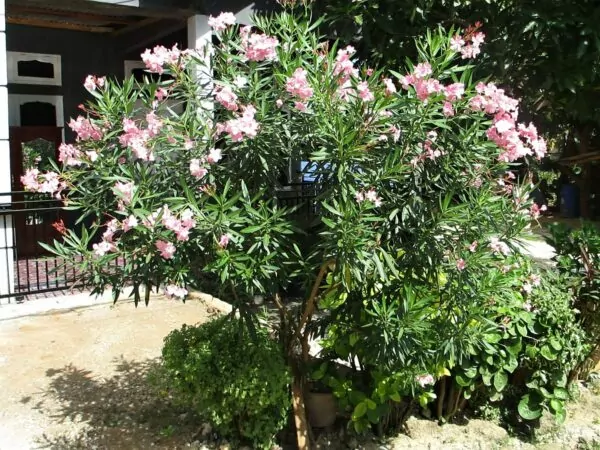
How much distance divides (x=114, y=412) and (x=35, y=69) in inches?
327

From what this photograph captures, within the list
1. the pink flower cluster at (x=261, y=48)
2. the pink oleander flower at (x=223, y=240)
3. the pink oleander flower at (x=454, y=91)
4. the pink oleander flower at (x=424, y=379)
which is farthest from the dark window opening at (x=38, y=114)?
the pink oleander flower at (x=454, y=91)

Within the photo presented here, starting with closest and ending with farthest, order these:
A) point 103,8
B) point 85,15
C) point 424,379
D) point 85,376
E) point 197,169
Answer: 1. point 197,169
2. point 424,379
3. point 85,376
4. point 103,8
5. point 85,15

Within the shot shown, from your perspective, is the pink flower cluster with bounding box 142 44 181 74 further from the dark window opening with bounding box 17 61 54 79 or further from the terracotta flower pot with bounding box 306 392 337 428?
the dark window opening with bounding box 17 61 54 79

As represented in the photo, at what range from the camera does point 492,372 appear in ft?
13.8

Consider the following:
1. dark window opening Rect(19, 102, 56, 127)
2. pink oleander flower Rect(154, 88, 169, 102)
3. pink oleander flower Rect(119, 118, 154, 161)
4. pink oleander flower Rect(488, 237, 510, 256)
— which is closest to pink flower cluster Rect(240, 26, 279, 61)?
pink oleander flower Rect(154, 88, 169, 102)

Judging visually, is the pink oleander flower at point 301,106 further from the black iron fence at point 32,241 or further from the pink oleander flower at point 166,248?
the pink oleander flower at point 166,248

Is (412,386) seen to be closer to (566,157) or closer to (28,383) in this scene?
(28,383)

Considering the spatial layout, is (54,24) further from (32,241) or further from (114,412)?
(114,412)

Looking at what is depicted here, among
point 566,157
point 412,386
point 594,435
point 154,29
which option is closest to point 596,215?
point 566,157

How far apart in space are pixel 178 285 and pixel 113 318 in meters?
3.60

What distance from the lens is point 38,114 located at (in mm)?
10836

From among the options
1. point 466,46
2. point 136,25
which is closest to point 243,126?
point 466,46

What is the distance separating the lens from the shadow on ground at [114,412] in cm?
385

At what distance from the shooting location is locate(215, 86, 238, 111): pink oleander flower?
3086 millimetres
